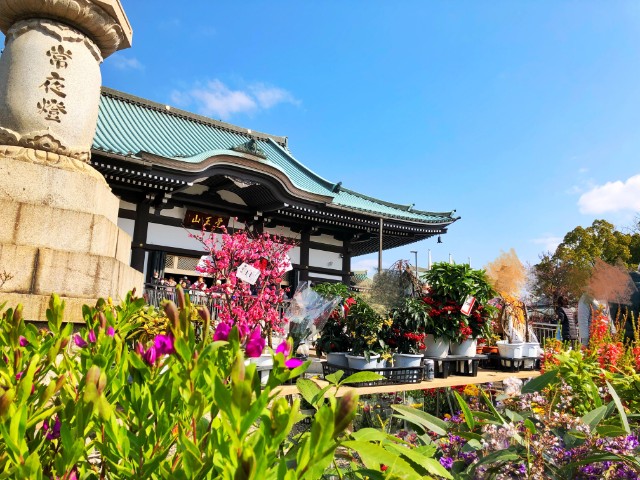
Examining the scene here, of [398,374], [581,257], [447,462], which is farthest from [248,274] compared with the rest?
[581,257]

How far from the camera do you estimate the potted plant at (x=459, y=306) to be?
4.47 m

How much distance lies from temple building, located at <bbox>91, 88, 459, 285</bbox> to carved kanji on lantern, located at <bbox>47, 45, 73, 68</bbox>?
4.68 m

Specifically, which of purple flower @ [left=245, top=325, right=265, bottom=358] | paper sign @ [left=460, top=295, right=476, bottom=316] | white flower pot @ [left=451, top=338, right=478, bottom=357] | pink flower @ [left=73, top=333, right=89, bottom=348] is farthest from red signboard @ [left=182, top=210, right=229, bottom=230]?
purple flower @ [left=245, top=325, right=265, bottom=358]

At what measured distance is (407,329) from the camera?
4.27 meters

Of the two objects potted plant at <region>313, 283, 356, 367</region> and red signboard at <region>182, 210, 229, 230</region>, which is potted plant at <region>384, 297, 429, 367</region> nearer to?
potted plant at <region>313, 283, 356, 367</region>

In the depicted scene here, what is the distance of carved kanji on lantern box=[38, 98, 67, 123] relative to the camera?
3619 millimetres

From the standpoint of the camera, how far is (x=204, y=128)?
1522 centimetres

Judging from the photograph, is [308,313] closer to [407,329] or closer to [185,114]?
[407,329]

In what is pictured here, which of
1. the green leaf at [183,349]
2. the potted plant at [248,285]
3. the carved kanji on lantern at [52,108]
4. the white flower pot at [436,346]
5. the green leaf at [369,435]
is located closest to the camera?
the green leaf at [183,349]

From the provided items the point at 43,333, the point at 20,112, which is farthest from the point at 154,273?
the point at 43,333

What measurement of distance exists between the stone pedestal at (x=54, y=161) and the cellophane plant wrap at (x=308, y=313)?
1902mm

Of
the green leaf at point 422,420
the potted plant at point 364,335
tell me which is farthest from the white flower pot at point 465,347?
the green leaf at point 422,420

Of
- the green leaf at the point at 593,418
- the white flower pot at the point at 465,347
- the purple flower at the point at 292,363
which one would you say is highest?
the purple flower at the point at 292,363

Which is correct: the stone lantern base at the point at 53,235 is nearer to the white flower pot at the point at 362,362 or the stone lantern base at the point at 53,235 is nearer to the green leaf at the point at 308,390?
the white flower pot at the point at 362,362
